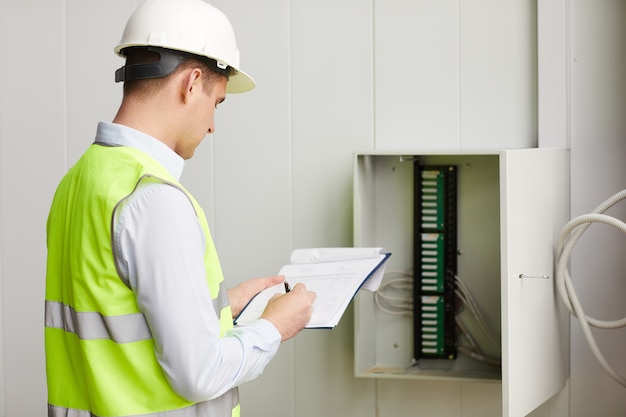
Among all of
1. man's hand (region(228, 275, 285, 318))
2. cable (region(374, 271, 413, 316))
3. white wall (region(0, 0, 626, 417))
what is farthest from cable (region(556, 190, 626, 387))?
man's hand (region(228, 275, 285, 318))

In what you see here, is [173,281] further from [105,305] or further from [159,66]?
[159,66]

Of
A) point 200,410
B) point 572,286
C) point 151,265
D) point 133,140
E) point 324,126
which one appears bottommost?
point 200,410

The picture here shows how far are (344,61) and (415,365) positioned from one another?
790 mm

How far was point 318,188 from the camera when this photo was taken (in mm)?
2334

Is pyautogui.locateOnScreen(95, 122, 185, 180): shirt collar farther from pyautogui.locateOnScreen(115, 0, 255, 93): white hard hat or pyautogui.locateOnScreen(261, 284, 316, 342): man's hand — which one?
pyautogui.locateOnScreen(261, 284, 316, 342): man's hand

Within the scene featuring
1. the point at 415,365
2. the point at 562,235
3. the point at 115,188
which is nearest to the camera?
the point at 115,188

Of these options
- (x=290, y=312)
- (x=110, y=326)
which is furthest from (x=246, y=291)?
(x=110, y=326)

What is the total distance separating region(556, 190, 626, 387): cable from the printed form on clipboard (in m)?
0.43

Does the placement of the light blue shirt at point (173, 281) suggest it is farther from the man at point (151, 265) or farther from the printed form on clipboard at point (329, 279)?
the printed form on clipboard at point (329, 279)

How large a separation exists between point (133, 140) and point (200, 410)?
0.42 meters

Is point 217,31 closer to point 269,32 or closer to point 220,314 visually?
point 220,314

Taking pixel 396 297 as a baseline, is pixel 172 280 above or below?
above

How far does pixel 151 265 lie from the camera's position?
1.22 meters

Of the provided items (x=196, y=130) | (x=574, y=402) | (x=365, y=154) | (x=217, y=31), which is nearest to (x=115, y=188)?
(x=196, y=130)
